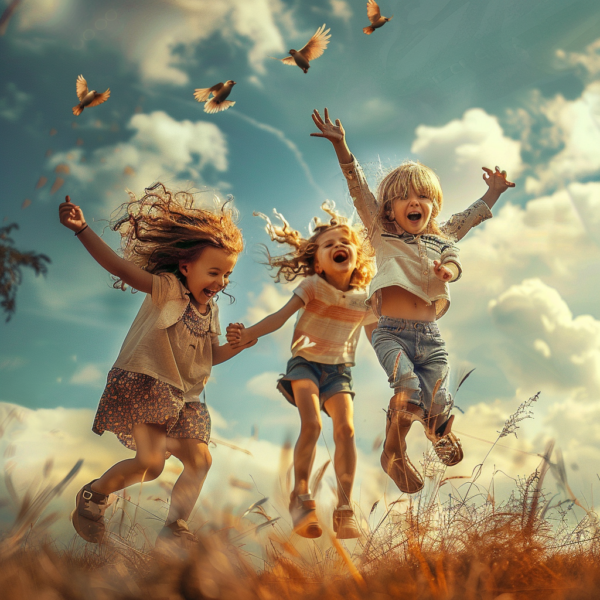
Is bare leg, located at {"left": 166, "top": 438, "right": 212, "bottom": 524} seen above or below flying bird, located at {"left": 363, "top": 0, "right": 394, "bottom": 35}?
below

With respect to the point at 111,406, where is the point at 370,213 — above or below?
above

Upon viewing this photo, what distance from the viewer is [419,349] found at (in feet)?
12.7

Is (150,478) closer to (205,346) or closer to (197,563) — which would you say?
(205,346)

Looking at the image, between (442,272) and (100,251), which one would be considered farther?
(442,272)

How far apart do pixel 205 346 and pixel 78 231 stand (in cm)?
111

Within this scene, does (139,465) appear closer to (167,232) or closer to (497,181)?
(167,232)

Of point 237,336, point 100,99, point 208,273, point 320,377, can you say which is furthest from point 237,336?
point 100,99

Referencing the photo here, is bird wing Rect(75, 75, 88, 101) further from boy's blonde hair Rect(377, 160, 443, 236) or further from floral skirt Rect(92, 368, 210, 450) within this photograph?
boy's blonde hair Rect(377, 160, 443, 236)

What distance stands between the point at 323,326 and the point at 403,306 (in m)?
0.65

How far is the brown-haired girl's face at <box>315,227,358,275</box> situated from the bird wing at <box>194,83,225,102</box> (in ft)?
4.45

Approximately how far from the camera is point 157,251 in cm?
401

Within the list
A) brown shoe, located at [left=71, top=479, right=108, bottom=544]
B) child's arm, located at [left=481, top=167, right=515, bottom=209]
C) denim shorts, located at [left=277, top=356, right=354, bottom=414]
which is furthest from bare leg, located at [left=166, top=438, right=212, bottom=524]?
child's arm, located at [left=481, top=167, right=515, bottom=209]

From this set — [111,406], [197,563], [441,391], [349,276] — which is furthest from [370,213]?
[197,563]

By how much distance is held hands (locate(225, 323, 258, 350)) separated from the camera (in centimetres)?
387
